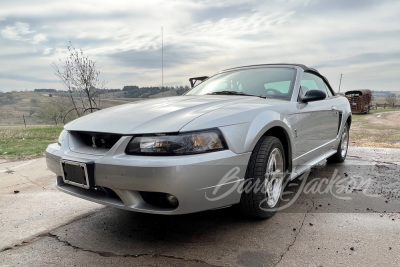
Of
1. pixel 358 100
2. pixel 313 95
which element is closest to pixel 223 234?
pixel 313 95

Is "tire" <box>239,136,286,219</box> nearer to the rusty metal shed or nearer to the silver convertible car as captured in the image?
the silver convertible car

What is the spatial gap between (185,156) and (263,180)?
808mm

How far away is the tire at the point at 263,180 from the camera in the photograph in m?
2.40

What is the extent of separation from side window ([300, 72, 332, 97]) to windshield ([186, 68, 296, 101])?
0.67 ft

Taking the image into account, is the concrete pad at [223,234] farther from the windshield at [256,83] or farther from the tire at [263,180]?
the windshield at [256,83]

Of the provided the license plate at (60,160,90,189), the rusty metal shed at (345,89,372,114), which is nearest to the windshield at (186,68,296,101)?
the license plate at (60,160,90,189)

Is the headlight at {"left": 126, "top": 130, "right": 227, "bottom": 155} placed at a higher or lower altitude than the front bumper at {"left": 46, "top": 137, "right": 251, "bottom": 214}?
higher

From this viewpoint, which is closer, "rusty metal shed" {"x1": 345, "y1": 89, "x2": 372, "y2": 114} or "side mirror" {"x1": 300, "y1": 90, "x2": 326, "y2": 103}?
"side mirror" {"x1": 300, "y1": 90, "x2": 326, "y2": 103}

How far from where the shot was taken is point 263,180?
2.46m

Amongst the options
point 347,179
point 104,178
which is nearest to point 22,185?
point 104,178

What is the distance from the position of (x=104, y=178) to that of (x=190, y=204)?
623 mm

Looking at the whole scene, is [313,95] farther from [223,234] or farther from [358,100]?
[358,100]

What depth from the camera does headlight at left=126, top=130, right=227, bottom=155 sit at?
2.02 m

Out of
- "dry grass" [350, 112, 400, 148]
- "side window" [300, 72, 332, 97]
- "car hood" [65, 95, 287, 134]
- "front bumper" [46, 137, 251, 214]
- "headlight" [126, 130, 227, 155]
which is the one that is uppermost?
"side window" [300, 72, 332, 97]
